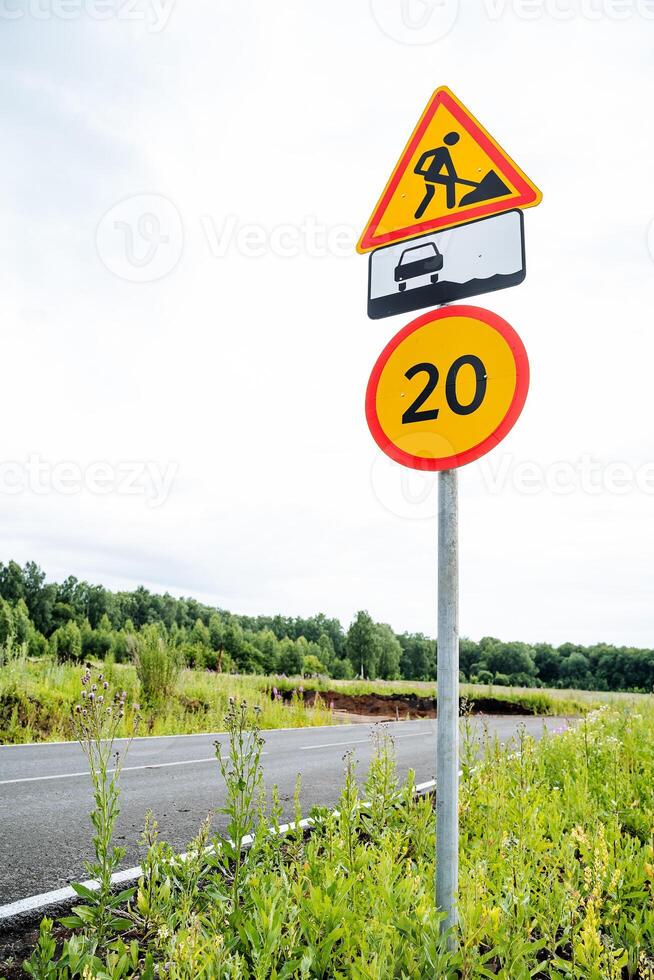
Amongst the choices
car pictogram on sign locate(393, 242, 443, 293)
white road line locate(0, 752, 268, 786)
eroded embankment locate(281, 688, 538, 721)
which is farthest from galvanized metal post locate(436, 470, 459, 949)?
eroded embankment locate(281, 688, 538, 721)

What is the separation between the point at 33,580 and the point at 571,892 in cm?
8926

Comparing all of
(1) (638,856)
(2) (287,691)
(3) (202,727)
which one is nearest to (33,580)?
(2) (287,691)

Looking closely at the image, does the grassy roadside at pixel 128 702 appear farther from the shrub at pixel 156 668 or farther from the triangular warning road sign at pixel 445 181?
the triangular warning road sign at pixel 445 181

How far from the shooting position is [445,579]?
7.51ft

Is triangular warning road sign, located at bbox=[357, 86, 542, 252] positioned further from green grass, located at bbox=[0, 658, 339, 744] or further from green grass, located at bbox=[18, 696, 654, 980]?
green grass, located at bbox=[0, 658, 339, 744]

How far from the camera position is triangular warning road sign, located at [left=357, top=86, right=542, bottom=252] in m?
2.57

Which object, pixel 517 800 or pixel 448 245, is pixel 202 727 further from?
pixel 448 245

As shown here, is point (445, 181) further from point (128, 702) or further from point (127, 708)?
point (128, 702)

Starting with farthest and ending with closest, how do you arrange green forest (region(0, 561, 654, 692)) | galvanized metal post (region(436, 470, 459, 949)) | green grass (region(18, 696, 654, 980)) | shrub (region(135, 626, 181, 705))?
green forest (region(0, 561, 654, 692)) < shrub (region(135, 626, 181, 705)) < galvanized metal post (region(436, 470, 459, 949)) < green grass (region(18, 696, 654, 980))

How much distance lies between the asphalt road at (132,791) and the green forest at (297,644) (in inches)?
953

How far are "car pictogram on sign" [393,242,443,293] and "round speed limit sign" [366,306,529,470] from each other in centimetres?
25

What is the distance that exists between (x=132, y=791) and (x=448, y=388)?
17.8 feet

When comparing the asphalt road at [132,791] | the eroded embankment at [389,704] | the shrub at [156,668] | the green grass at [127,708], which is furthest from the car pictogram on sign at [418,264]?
the eroded embankment at [389,704]

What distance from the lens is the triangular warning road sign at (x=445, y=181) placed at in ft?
8.44
